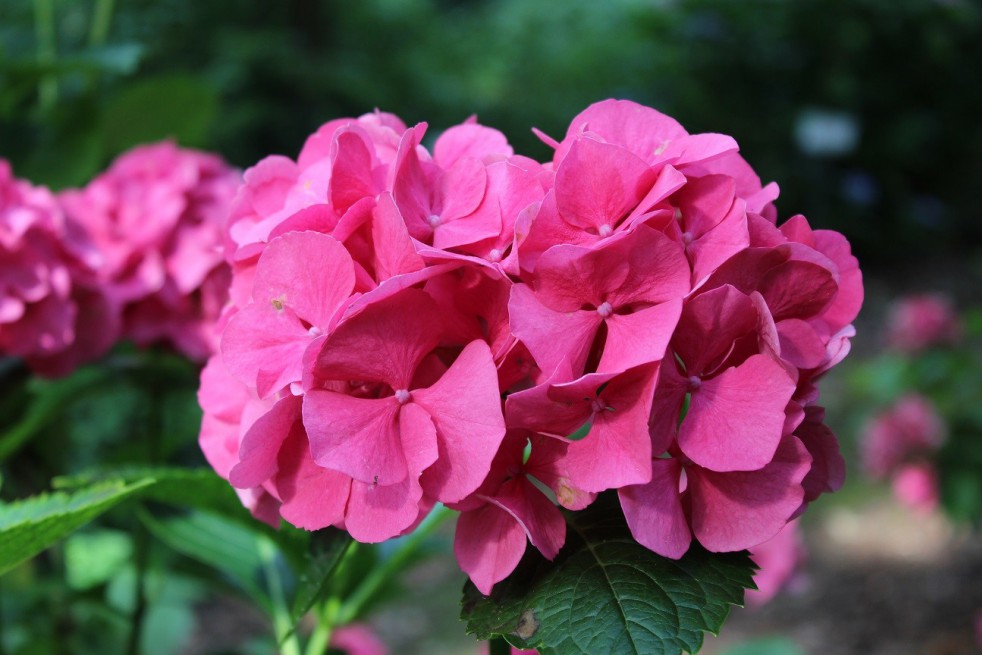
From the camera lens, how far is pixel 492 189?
0.50m

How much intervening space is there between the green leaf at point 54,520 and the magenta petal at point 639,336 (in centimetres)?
27

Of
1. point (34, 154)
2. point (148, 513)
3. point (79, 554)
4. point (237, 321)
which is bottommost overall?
point (79, 554)

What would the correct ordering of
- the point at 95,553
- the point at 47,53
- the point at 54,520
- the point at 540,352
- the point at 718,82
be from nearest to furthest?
the point at 540,352 → the point at 54,520 → the point at 47,53 → the point at 95,553 → the point at 718,82

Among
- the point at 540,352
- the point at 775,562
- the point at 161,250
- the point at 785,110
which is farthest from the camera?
the point at 785,110

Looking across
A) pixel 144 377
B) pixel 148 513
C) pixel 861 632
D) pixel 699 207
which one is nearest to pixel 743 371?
pixel 699 207

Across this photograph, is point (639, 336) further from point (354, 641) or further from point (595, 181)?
point (354, 641)

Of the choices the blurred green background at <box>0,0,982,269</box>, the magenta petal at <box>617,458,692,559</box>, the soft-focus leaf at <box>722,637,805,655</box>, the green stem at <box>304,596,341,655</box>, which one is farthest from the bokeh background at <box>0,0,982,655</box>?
the magenta petal at <box>617,458,692,559</box>

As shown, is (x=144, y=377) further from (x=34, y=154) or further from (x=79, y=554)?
(x=79, y=554)

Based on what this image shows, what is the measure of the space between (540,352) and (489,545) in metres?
0.12

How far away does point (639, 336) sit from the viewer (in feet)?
1.44

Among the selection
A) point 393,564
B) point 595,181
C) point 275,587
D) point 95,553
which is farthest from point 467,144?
point 95,553

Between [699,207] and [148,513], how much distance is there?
669 millimetres

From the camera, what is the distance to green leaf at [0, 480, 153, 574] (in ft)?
1.75

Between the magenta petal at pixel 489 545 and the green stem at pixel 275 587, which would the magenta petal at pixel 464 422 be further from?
the green stem at pixel 275 587
